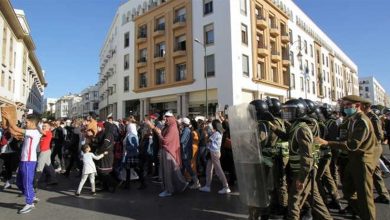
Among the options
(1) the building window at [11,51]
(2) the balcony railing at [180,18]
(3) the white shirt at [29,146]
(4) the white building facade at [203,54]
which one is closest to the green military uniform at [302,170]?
(3) the white shirt at [29,146]

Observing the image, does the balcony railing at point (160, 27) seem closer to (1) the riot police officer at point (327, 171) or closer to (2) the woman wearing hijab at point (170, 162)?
(2) the woman wearing hijab at point (170, 162)

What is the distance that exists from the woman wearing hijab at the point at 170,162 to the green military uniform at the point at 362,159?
4008 millimetres

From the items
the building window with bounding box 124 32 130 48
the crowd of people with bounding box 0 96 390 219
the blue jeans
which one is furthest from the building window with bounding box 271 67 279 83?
the blue jeans

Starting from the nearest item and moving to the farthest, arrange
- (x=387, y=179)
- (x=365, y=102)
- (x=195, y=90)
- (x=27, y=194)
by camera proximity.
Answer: (x=365, y=102) → (x=27, y=194) → (x=387, y=179) → (x=195, y=90)

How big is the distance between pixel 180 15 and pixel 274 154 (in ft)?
90.9

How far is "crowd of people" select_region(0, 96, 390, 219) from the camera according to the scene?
471cm

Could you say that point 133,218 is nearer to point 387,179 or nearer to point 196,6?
point 387,179

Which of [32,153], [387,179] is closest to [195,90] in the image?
[387,179]

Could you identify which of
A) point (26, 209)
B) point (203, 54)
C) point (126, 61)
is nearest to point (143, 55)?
point (126, 61)

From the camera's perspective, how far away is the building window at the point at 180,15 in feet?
101

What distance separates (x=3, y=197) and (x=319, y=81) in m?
47.6

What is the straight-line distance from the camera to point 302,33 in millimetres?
43938

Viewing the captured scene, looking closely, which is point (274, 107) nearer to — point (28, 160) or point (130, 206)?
point (130, 206)

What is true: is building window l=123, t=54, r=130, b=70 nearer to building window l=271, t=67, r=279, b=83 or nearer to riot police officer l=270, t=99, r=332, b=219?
building window l=271, t=67, r=279, b=83
